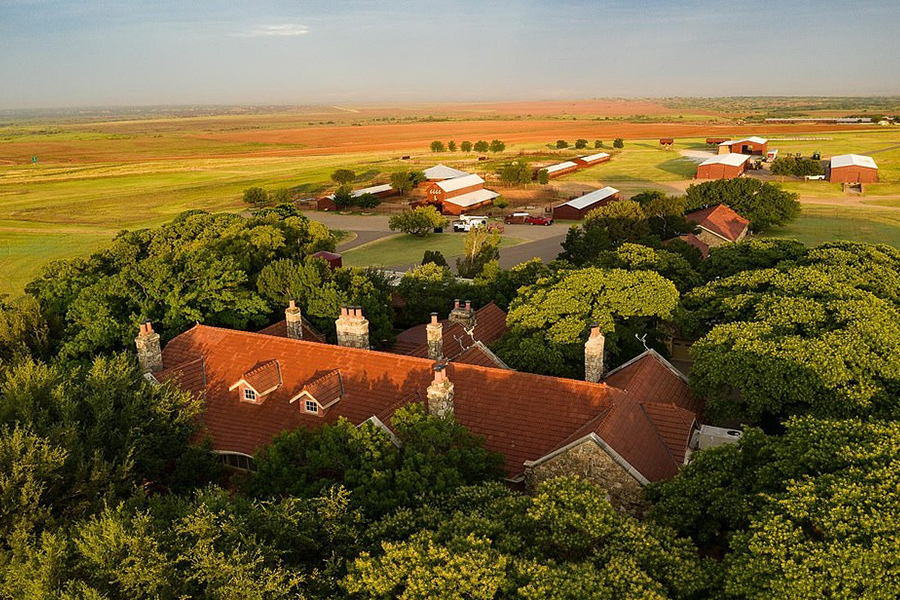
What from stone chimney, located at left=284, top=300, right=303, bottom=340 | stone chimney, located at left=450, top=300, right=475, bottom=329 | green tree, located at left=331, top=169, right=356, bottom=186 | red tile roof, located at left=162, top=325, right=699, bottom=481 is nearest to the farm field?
green tree, located at left=331, top=169, right=356, bottom=186

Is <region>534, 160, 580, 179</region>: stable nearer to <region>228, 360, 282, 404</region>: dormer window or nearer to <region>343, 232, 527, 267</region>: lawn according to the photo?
<region>343, 232, 527, 267</region>: lawn

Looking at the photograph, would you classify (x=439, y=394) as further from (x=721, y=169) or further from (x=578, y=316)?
(x=721, y=169)

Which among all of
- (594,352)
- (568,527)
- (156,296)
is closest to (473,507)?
(568,527)

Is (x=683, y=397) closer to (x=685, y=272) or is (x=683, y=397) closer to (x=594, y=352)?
(x=594, y=352)

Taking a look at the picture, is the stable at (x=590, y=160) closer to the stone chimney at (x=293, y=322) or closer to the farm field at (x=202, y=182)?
the farm field at (x=202, y=182)

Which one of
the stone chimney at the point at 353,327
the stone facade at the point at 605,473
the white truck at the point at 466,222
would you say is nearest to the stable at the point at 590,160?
the white truck at the point at 466,222

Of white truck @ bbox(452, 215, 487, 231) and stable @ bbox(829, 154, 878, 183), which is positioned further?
stable @ bbox(829, 154, 878, 183)
